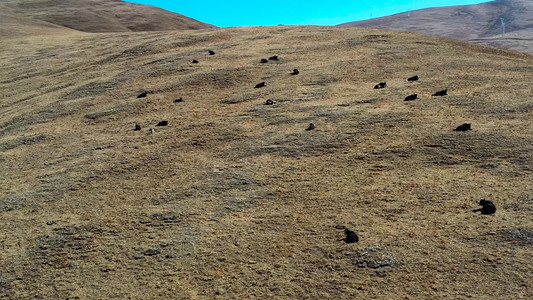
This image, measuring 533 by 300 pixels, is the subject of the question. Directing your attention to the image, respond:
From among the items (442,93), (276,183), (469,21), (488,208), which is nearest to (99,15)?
(442,93)

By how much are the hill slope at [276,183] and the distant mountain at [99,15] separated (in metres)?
24.4

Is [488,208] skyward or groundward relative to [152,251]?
skyward

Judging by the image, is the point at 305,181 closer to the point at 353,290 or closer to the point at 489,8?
the point at 353,290

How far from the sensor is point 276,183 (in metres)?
6.52

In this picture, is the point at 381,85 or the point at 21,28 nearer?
the point at 381,85

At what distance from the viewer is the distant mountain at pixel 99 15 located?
112 feet

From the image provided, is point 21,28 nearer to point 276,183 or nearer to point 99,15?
point 99,15

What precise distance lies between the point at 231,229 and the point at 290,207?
2.63 feet

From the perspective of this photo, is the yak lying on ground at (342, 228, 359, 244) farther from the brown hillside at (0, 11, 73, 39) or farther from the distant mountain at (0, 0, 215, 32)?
the distant mountain at (0, 0, 215, 32)

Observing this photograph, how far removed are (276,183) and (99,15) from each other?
34.7 metres

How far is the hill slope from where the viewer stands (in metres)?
4.70

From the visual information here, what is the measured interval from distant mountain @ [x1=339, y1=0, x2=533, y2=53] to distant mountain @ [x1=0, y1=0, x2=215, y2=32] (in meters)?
48.2

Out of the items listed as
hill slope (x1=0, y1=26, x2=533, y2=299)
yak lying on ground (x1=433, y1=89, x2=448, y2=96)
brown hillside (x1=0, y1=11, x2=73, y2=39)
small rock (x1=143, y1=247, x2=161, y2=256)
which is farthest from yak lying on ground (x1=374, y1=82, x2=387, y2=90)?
brown hillside (x1=0, y1=11, x2=73, y2=39)

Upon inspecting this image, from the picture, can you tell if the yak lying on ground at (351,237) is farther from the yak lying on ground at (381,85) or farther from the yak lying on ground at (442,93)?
the yak lying on ground at (381,85)
